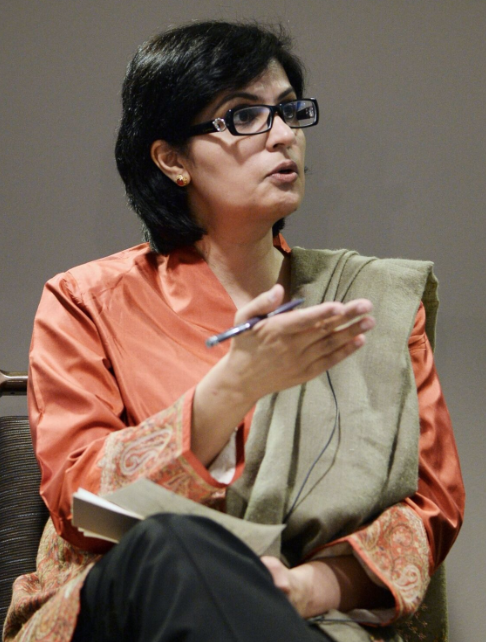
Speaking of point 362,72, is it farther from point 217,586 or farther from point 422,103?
point 217,586

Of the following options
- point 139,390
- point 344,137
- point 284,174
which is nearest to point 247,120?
→ point 284,174

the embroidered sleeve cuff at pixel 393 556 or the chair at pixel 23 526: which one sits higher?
the embroidered sleeve cuff at pixel 393 556

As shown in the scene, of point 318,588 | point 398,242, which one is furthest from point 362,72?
point 318,588

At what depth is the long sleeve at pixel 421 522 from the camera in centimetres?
121

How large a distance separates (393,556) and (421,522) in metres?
0.09

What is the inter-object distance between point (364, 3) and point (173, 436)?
4.36 feet

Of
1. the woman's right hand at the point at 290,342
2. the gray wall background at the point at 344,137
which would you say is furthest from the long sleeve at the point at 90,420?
the gray wall background at the point at 344,137

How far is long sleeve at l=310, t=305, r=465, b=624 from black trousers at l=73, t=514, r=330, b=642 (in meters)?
0.28

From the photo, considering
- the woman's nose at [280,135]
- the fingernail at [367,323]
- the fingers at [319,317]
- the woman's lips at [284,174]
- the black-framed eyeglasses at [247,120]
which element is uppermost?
the black-framed eyeglasses at [247,120]

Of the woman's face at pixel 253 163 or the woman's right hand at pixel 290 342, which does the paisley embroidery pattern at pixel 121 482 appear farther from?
the woman's face at pixel 253 163

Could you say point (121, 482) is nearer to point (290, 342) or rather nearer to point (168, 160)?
point (290, 342)

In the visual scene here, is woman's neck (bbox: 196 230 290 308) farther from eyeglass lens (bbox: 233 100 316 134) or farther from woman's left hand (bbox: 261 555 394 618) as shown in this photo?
woman's left hand (bbox: 261 555 394 618)

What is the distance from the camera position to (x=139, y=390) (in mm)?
1383

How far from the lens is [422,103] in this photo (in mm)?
2025
